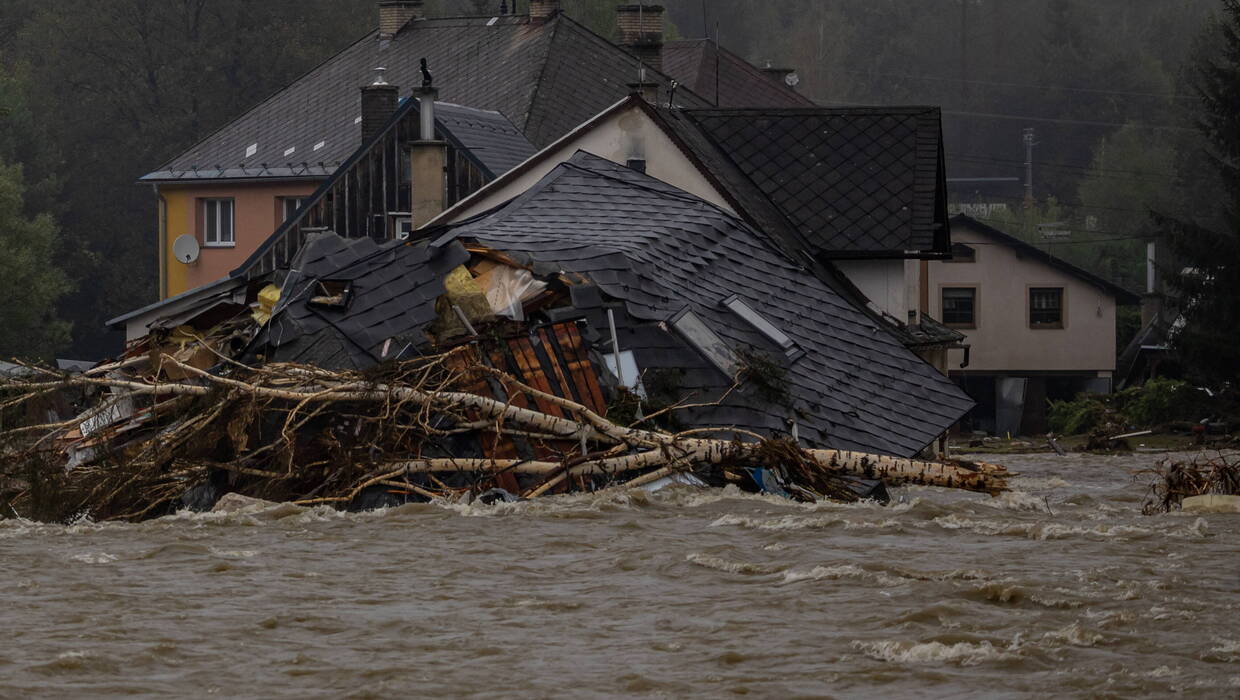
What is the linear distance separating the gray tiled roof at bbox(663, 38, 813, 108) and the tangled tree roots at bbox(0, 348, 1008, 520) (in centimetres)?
3377

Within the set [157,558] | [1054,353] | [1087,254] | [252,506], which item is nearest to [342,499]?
[252,506]

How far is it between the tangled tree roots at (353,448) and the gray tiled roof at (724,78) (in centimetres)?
3377

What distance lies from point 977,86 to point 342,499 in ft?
292

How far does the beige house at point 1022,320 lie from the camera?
50594 millimetres

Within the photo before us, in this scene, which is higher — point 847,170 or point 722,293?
point 847,170

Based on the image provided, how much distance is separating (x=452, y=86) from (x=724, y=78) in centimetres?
852

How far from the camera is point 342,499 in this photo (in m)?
15.4

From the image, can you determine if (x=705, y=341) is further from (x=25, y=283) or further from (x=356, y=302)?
(x=25, y=283)

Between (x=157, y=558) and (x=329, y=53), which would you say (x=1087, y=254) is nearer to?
(x=329, y=53)

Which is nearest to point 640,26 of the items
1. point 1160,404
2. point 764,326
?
point 1160,404

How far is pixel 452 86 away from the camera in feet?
151

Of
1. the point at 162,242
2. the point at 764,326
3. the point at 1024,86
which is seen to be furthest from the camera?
the point at 1024,86

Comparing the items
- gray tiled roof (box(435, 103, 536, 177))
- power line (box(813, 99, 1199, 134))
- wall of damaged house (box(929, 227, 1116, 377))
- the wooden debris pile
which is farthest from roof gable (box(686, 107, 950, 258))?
power line (box(813, 99, 1199, 134))

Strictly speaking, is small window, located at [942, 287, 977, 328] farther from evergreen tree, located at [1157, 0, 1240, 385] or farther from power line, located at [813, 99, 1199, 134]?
power line, located at [813, 99, 1199, 134]
